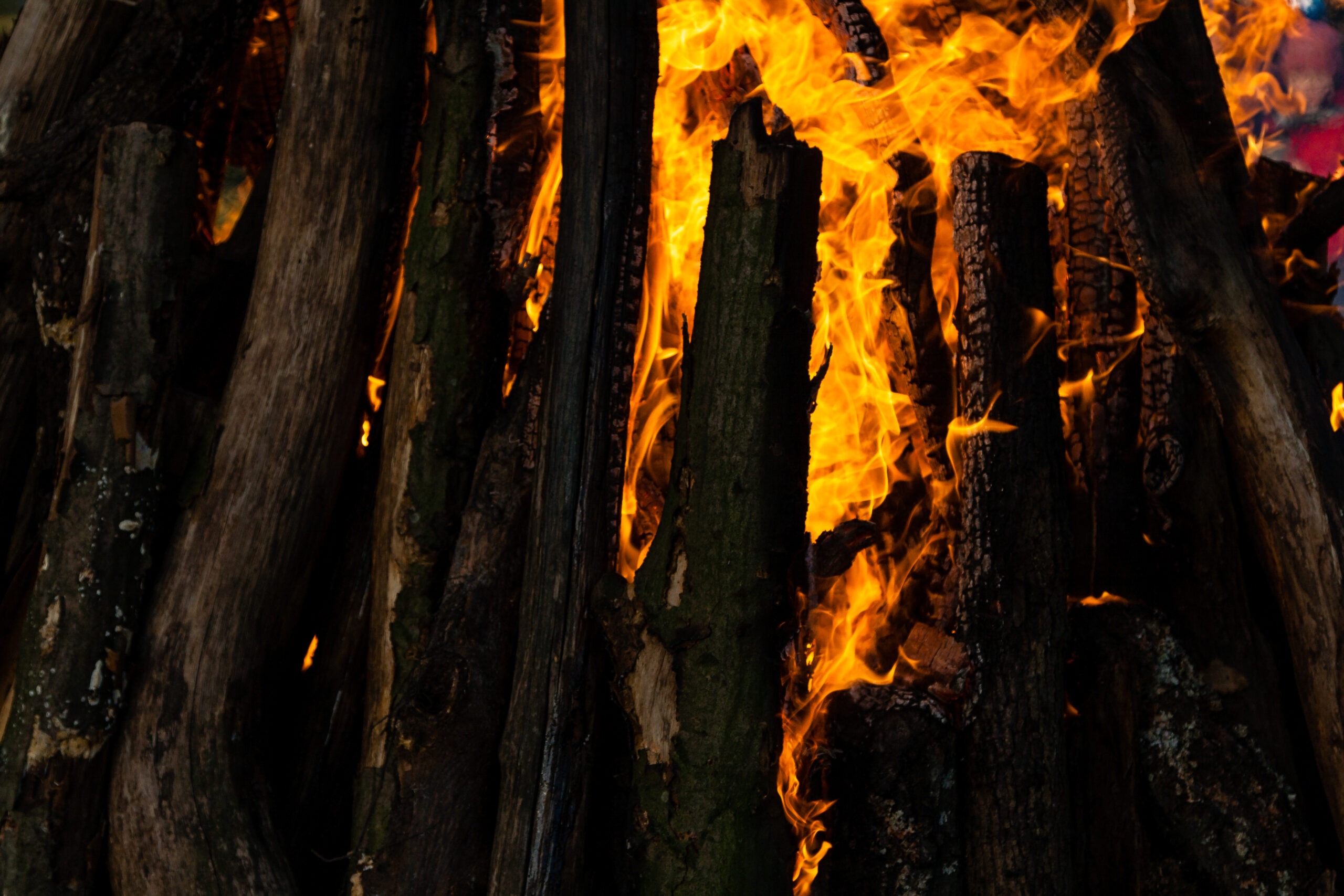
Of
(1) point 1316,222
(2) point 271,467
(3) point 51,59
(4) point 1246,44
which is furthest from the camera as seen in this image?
(4) point 1246,44

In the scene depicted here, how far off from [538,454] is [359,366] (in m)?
0.64

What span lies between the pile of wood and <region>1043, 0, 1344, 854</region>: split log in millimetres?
11

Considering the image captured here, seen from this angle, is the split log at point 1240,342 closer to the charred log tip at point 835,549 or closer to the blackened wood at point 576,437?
the charred log tip at point 835,549

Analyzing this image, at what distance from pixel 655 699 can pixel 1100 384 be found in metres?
1.43

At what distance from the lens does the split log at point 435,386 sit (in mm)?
2127

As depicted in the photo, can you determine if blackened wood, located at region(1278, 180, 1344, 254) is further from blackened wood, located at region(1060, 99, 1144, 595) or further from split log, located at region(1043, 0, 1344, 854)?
blackened wood, located at region(1060, 99, 1144, 595)

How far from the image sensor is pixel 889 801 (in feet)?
6.52

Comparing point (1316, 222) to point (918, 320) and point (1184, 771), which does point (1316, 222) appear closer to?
point (918, 320)

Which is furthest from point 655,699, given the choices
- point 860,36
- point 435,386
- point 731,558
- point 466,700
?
point 860,36

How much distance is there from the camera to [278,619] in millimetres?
2270

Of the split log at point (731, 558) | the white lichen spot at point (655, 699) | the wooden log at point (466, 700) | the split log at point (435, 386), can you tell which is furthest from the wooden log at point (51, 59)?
the white lichen spot at point (655, 699)

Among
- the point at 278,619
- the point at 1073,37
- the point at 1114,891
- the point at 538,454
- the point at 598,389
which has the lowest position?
the point at 1114,891

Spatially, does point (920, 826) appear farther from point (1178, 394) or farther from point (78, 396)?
point (78, 396)

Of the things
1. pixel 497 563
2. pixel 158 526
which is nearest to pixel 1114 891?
pixel 497 563
